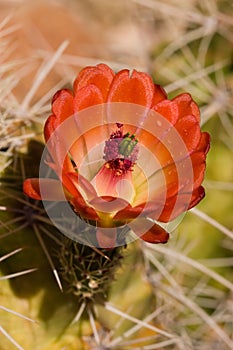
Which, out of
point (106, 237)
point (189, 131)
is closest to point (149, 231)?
point (106, 237)

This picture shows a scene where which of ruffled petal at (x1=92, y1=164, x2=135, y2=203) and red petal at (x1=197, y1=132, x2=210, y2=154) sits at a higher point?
red petal at (x1=197, y1=132, x2=210, y2=154)

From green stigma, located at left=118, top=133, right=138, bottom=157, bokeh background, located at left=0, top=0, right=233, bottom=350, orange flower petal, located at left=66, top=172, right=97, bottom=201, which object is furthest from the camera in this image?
bokeh background, located at left=0, top=0, right=233, bottom=350

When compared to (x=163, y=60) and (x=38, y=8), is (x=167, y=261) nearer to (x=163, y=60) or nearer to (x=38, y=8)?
(x=163, y=60)

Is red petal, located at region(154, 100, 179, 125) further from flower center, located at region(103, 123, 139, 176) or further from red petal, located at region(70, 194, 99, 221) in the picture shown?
red petal, located at region(70, 194, 99, 221)

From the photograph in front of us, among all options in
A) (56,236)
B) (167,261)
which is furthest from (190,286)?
(56,236)

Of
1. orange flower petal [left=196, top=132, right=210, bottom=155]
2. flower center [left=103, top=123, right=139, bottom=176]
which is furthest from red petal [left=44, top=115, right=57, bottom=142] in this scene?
orange flower petal [left=196, top=132, right=210, bottom=155]

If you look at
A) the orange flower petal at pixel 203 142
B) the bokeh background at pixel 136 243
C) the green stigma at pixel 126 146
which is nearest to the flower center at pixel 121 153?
the green stigma at pixel 126 146

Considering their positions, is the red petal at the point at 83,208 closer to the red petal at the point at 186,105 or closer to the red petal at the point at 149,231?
the red petal at the point at 149,231
